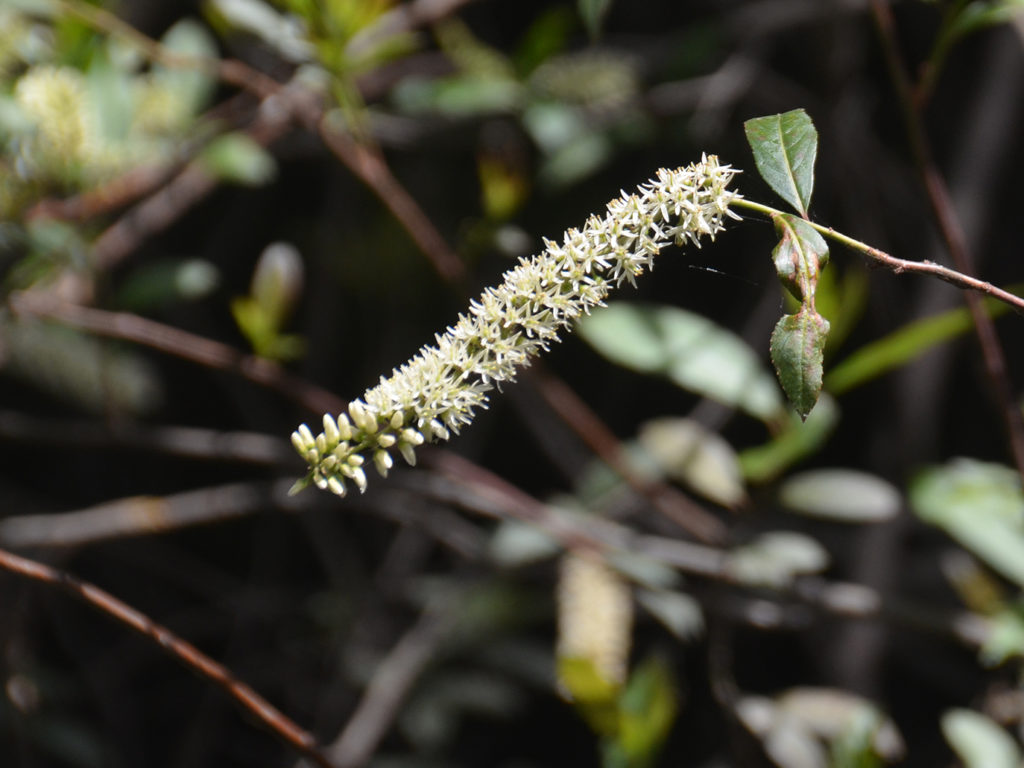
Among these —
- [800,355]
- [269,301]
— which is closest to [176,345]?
[269,301]

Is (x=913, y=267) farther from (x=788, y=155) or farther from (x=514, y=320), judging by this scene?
(x=514, y=320)

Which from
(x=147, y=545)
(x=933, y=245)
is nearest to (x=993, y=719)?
(x=933, y=245)

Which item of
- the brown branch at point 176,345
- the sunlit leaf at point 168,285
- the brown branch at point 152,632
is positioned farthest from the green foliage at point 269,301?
the brown branch at point 152,632

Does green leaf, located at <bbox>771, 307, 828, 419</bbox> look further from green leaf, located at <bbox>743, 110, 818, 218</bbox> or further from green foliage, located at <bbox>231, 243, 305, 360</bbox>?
green foliage, located at <bbox>231, 243, 305, 360</bbox>

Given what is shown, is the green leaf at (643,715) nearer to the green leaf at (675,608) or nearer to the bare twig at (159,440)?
the green leaf at (675,608)

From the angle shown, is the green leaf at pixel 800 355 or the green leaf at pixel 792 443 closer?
the green leaf at pixel 800 355

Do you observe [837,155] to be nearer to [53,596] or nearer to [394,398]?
[394,398]
